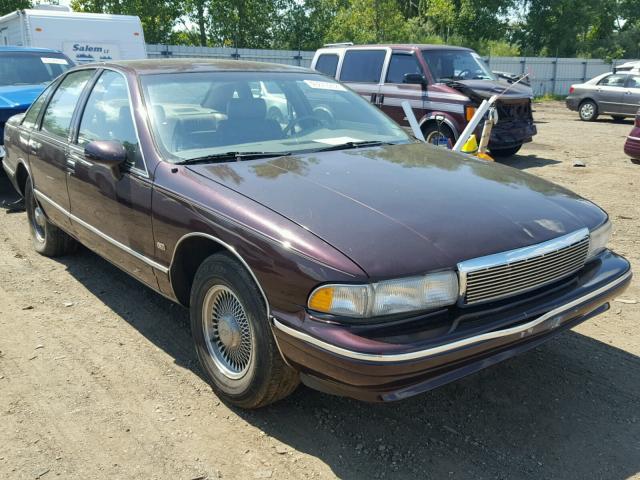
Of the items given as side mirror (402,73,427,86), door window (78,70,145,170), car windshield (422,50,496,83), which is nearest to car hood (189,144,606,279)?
door window (78,70,145,170)

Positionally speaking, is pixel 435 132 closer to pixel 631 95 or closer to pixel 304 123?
pixel 304 123

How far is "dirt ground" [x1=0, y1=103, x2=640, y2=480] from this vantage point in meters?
2.72

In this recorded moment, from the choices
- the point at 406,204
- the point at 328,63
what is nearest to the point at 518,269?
the point at 406,204

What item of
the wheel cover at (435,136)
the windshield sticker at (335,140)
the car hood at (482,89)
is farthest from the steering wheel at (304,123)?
the wheel cover at (435,136)

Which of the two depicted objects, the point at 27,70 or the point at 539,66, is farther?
the point at 539,66

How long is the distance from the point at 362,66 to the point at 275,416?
8762 millimetres

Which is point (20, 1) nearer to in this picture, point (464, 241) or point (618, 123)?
point (618, 123)

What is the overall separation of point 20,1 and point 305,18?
1404 centimetres

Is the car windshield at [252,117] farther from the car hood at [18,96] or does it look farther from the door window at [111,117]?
the car hood at [18,96]

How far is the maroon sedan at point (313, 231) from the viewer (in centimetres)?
248

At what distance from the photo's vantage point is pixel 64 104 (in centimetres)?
471

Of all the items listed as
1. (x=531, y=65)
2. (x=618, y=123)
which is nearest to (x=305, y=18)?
(x=531, y=65)

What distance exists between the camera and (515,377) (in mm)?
3469

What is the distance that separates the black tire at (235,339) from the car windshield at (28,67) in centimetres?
706
